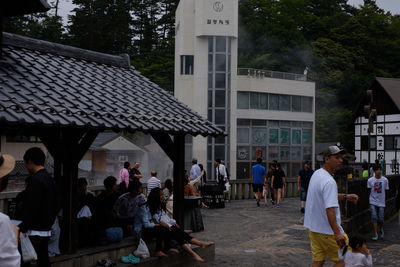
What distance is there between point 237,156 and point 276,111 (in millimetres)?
5348

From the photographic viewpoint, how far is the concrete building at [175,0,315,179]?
34.8 metres

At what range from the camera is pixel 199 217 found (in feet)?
42.9

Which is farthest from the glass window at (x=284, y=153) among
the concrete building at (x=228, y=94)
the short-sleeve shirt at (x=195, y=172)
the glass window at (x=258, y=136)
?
the short-sleeve shirt at (x=195, y=172)

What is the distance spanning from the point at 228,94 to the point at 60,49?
26.6 metres

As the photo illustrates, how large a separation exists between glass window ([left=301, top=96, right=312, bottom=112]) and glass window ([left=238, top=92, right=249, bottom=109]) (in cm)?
596

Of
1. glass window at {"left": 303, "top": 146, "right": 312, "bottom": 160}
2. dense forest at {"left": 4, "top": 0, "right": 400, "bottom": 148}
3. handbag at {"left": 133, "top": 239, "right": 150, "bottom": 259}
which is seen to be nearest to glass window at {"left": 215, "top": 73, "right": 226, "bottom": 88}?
glass window at {"left": 303, "top": 146, "right": 312, "bottom": 160}

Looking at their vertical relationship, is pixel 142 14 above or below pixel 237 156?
above

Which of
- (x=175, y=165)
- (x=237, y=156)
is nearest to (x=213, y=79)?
(x=237, y=156)

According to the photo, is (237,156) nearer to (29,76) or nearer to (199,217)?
(199,217)

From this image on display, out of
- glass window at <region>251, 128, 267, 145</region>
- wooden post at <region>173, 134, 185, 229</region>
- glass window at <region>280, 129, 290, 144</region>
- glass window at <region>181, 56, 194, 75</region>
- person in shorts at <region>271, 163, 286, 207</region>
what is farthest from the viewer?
glass window at <region>280, 129, 290, 144</region>

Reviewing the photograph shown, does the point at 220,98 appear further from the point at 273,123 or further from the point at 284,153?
the point at 284,153

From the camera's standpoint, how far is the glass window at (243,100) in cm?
3775

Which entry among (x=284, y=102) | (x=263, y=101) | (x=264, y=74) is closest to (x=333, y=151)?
(x=263, y=101)

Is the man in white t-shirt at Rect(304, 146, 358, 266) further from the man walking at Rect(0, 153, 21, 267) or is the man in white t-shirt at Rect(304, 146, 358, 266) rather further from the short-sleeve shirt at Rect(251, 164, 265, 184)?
the short-sleeve shirt at Rect(251, 164, 265, 184)
